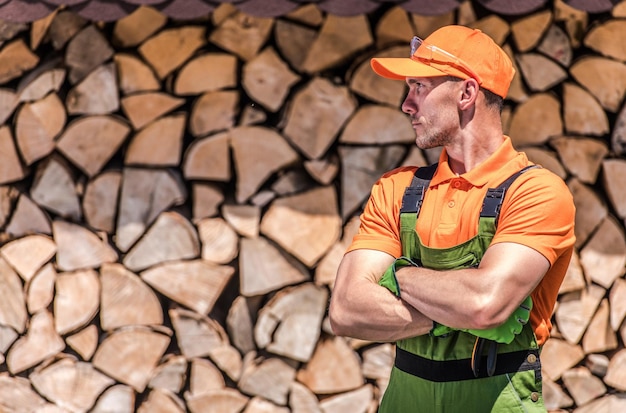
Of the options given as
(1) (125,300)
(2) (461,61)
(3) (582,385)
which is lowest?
(3) (582,385)

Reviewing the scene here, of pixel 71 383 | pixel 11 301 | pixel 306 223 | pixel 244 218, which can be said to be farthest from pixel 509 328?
pixel 11 301

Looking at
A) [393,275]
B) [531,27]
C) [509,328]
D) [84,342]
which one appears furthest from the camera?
[84,342]

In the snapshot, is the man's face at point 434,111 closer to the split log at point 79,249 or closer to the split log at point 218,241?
the split log at point 218,241

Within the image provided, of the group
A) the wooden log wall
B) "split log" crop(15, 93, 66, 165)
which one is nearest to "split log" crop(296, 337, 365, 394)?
the wooden log wall

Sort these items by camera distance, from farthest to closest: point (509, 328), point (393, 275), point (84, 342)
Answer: point (84, 342) → point (393, 275) → point (509, 328)

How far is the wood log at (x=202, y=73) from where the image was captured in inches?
149

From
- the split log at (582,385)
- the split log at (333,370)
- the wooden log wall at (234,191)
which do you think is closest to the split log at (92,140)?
the wooden log wall at (234,191)

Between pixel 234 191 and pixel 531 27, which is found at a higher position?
pixel 531 27

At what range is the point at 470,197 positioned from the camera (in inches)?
85.4

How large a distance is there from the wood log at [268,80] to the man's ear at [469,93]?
5.29ft

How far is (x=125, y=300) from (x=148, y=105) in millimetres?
811

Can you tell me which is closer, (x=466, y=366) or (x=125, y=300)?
(x=466, y=366)

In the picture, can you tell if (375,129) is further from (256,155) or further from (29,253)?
(29,253)

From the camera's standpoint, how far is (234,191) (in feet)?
12.6
